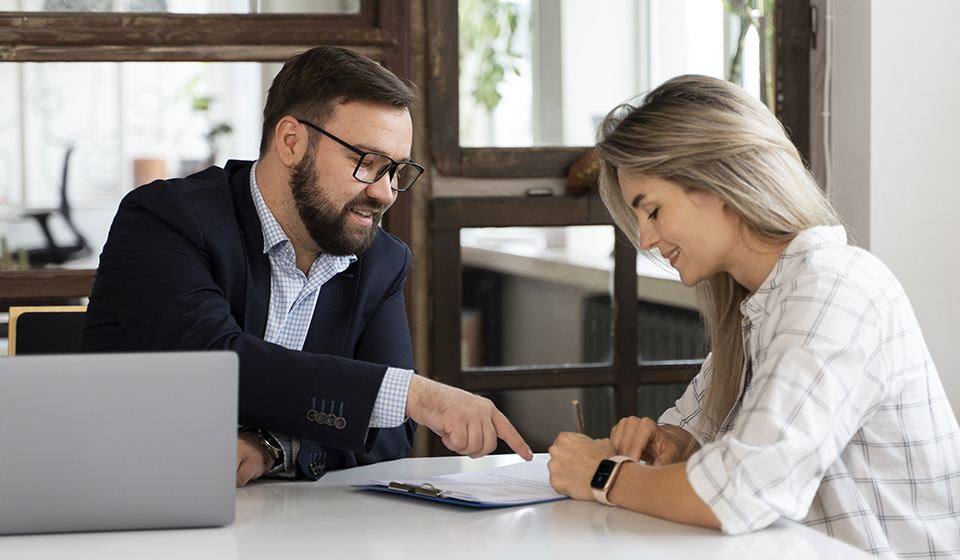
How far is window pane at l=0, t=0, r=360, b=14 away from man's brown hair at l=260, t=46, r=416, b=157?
75 cm

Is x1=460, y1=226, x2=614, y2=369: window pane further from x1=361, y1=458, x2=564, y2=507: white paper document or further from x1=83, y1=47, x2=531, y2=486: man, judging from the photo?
x1=361, y1=458, x2=564, y2=507: white paper document

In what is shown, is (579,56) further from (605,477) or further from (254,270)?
(605,477)

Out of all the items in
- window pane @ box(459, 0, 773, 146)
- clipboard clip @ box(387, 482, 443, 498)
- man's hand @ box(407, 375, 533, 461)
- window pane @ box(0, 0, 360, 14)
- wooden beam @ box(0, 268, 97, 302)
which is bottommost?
clipboard clip @ box(387, 482, 443, 498)

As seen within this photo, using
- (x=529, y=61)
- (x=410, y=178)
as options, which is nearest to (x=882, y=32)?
(x=529, y=61)

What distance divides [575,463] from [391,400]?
0.28 metres

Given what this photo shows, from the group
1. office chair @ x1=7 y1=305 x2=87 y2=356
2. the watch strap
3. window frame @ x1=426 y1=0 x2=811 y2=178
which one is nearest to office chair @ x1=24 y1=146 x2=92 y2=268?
office chair @ x1=7 y1=305 x2=87 y2=356

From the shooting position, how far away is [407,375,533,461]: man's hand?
5.42 ft

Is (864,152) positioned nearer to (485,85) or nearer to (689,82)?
(485,85)

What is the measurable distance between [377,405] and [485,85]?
151 cm

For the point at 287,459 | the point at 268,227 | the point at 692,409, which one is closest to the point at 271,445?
the point at 287,459

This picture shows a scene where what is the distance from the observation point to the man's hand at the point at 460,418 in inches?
65.1

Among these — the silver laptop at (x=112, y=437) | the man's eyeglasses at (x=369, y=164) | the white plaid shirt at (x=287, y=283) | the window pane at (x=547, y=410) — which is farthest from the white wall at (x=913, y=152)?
the silver laptop at (x=112, y=437)

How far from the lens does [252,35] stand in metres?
2.88

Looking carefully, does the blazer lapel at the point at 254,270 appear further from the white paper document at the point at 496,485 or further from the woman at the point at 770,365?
the woman at the point at 770,365
